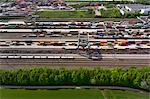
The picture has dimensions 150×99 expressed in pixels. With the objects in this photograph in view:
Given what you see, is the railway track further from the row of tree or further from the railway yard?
the row of tree

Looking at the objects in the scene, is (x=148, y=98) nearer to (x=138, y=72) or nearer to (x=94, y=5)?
(x=138, y=72)

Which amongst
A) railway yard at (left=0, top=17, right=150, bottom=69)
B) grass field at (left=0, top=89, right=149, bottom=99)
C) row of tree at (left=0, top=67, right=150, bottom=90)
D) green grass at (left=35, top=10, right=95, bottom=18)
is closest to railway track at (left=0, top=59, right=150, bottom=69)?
railway yard at (left=0, top=17, right=150, bottom=69)

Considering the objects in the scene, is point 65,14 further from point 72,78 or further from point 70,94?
point 70,94

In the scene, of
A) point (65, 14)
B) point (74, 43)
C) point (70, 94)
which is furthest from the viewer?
point (65, 14)

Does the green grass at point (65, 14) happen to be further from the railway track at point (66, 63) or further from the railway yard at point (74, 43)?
the railway track at point (66, 63)

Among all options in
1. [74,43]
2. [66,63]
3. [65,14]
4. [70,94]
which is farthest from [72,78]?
[65,14]

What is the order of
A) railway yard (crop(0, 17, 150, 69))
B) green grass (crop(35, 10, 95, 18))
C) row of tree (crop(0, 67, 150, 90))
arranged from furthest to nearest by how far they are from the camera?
green grass (crop(35, 10, 95, 18))
railway yard (crop(0, 17, 150, 69))
row of tree (crop(0, 67, 150, 90))
